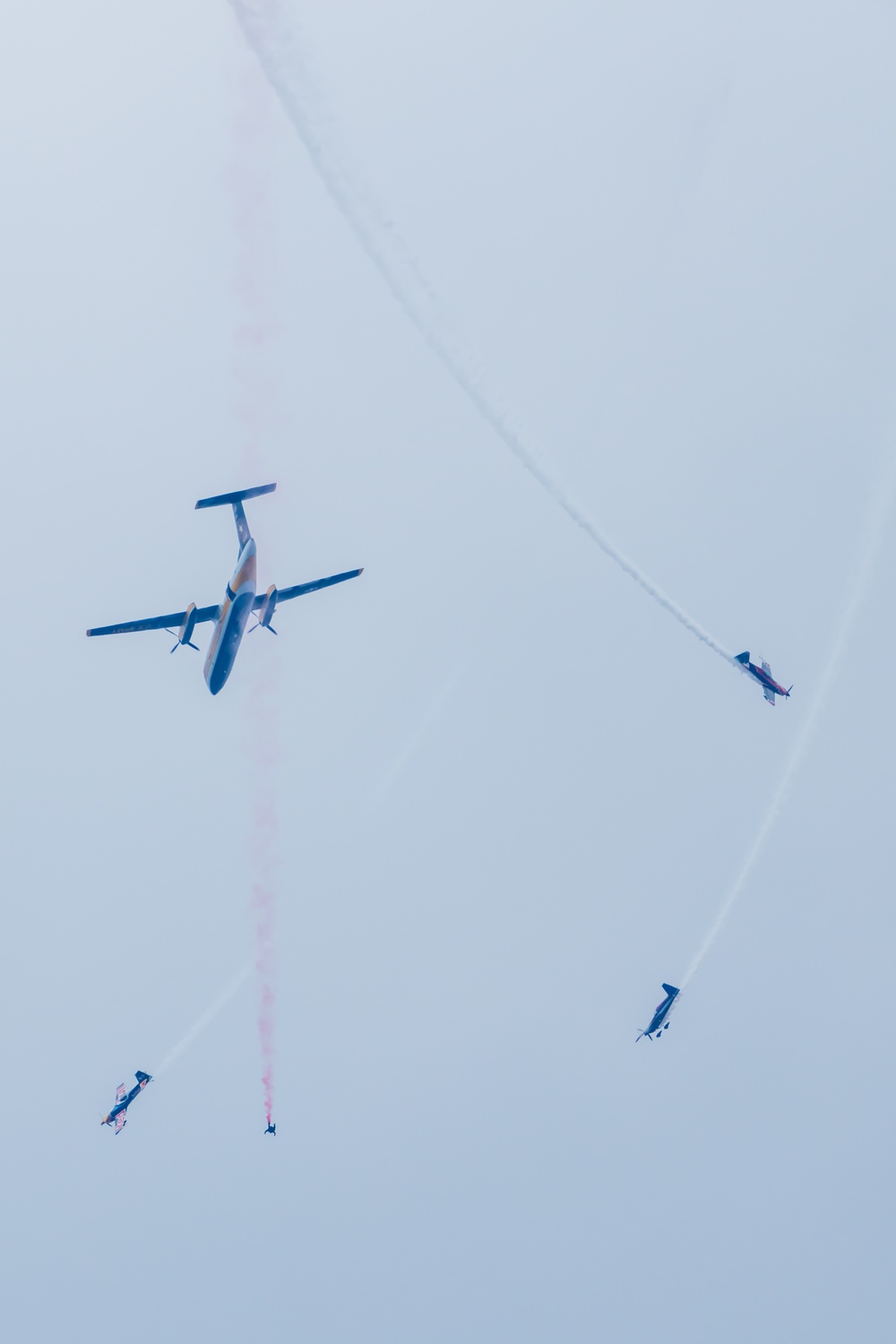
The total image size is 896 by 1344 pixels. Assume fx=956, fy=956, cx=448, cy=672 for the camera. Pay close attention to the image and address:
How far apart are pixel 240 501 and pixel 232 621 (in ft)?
18.6

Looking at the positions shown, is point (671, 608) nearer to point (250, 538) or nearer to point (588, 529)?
point (588, 529)

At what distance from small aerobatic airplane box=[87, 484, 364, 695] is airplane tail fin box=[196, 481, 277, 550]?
0.04m

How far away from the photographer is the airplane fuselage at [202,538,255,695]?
1623 inches

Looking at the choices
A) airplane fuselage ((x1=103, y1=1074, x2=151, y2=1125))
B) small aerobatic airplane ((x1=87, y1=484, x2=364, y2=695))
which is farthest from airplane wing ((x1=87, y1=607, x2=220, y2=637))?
airplane fuselage ((x1=103, y1=1074, x2=151, y2=1125))

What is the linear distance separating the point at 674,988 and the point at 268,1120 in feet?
71.6

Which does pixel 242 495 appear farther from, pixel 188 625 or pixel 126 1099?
pixel 126 1099

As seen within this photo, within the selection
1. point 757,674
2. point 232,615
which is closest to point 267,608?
point 232,615

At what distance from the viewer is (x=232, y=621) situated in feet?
137

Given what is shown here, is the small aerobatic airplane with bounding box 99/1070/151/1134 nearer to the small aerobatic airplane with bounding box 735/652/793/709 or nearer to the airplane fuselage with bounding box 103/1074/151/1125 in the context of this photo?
the airplane fuselage with bounding box 103/1074/151/1125

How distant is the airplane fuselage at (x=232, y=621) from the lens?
4122cm

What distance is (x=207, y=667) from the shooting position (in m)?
43.4

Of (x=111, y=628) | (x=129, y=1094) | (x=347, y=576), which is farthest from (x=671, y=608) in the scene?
(x=129, y=1094)

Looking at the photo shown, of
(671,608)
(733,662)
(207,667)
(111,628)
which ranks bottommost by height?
(733,662)

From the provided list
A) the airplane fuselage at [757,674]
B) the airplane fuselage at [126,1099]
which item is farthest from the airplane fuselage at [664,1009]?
the airplane fuselage at [126,1099]
